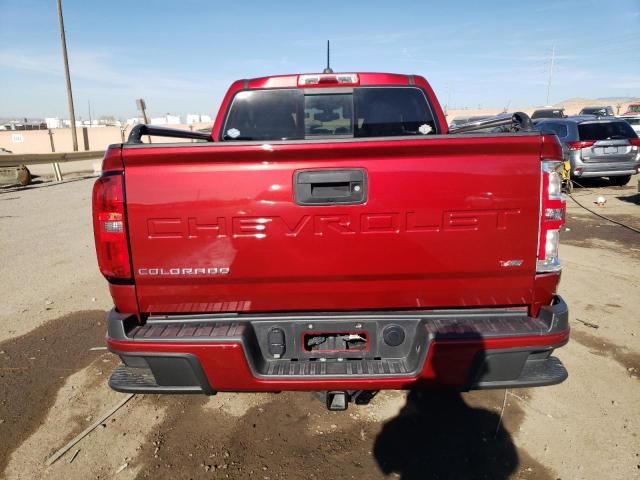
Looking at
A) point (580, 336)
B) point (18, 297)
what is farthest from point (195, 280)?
point (18, 297)

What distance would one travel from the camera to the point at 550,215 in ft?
7.02

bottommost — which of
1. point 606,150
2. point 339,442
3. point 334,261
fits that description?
point 339,442

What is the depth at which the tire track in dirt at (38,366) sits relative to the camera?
2859 millimetres

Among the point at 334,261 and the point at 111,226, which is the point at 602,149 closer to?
the point at 334,261

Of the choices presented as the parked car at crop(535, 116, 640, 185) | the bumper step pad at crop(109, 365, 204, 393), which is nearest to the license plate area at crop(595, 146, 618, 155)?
the parked car at crop(535, 116, 640, 185)

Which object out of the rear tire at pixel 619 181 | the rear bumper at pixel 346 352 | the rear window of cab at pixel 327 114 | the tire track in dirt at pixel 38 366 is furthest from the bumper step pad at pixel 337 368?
the rear tire at pixel 619 181

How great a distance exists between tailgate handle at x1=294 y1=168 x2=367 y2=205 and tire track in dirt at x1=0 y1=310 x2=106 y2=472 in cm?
232

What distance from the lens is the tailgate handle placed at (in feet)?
6.89

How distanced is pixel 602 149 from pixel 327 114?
10.7 m

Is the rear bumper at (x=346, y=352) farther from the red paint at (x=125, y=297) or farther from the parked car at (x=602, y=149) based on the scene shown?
the parked car at (x=602, y=149)

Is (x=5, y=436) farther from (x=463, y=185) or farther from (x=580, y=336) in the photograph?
(x=580, y=336)

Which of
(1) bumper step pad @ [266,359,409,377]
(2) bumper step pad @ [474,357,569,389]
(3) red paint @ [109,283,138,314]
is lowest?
(2) bumper step pad @ [474,357,569,389]

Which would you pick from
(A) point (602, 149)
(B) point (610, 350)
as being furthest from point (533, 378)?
(A) point (602, 149)

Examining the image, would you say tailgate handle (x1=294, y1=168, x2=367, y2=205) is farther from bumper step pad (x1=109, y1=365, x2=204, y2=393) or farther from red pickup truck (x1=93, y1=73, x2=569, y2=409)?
bumper step pad (x1=109, y1=365, x2=204, y2=393)
